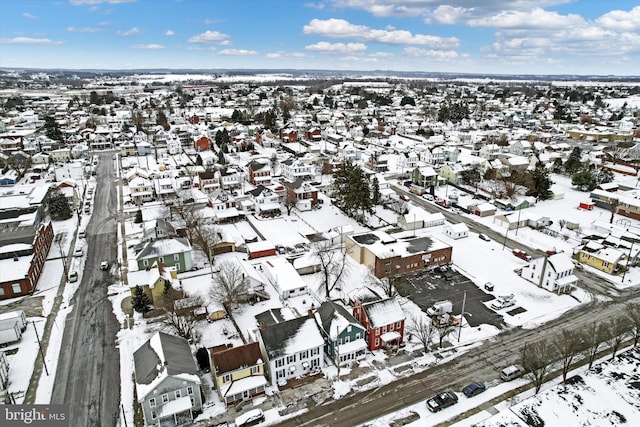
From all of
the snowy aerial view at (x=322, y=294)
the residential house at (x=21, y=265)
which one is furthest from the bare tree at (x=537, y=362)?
the residential house at (x=21, y=265)

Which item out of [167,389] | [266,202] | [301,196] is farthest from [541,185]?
[167,389]

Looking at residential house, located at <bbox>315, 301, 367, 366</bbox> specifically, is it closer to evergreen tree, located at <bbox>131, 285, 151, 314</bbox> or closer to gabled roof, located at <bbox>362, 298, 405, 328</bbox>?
gabled roof, located at <bbox>362, 298, 405, 328</bbox>

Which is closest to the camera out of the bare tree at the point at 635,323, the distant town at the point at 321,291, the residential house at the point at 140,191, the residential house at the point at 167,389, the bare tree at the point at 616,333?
the residential house at the point at 167,389

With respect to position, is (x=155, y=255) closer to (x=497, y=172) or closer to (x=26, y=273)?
(x=26, y=273)

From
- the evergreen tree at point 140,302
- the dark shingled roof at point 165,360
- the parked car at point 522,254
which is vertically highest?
the dark shingled roof at point 165,360

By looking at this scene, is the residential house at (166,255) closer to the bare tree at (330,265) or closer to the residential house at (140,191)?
the bare tree at (330,265)

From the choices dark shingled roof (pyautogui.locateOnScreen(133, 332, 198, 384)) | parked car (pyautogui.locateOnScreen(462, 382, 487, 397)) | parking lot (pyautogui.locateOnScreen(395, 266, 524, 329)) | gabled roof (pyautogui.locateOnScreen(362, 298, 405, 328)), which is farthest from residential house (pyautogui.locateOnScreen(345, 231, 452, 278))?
dark shingled roof (pyautogui.locateOnScreen(133, 332, 198, 384))

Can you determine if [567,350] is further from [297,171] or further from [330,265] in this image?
[297,171]
